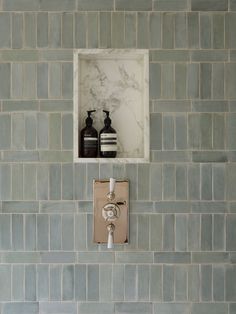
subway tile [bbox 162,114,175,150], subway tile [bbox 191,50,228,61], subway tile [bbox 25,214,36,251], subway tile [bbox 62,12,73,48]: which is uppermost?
subway tile [bbox 62,12,73,48]

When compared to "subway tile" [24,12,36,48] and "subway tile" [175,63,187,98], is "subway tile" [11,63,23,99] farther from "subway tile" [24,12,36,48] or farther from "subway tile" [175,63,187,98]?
"subway tile" [175,63,187,98]

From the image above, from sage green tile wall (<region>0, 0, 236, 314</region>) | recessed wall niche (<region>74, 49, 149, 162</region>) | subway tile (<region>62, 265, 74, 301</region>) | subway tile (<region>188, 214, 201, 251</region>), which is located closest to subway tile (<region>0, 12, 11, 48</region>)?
sage green tile wall (<region>0, 0, 236, 314</region>)

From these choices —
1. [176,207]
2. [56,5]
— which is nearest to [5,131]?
[56,5]

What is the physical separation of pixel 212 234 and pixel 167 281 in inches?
10.7

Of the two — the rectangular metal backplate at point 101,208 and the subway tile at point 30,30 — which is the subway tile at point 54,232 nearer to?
the rectangular metal backplate at point 101,208

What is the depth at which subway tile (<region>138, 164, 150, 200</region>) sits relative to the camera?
1.74 m

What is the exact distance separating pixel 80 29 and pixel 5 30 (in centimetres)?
31

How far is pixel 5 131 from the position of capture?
1.73m

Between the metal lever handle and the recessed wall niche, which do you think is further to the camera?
the recessed wall niche

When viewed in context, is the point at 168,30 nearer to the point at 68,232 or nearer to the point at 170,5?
the point at 170,5

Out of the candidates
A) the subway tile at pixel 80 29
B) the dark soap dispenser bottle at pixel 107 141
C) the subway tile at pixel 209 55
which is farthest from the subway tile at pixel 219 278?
the subway tile at pixel 80 29

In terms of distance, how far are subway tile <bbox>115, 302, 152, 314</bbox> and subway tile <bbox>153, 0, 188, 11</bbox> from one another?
1.24m

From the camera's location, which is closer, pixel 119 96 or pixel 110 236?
pixel 110 236

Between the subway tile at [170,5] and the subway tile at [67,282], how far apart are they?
115 centimetres
